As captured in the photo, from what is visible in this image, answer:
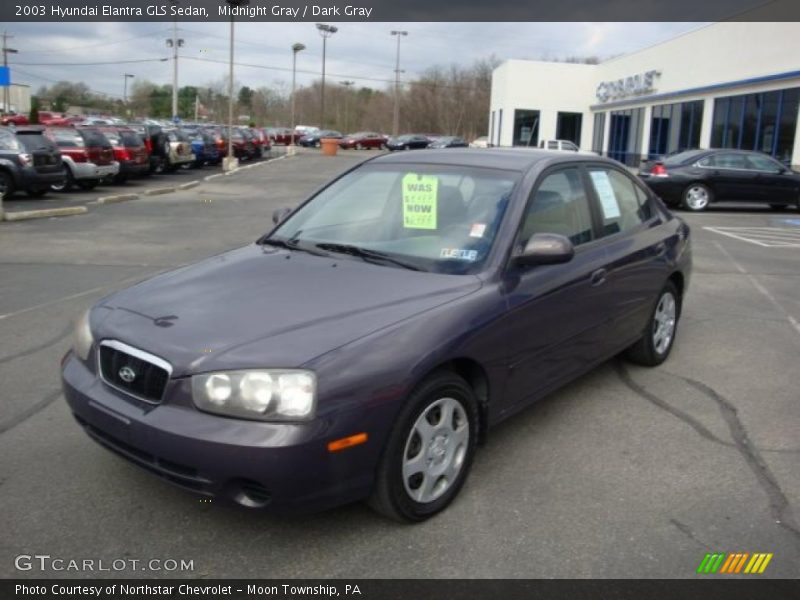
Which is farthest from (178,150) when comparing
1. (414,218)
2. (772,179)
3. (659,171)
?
(414,218)

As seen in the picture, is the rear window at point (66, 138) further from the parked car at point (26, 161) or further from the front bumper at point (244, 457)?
the front bumper at point (244, 457)

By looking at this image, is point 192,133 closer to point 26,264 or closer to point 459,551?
point 26,264

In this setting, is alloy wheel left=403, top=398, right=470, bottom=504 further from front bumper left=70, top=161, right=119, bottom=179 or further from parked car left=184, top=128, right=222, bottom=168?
parked car left=184, top=128, right=222, bottom=168

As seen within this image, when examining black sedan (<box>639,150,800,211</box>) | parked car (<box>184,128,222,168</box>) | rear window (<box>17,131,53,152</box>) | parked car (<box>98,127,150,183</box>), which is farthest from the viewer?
parked car (<box>184,128,222,168</box>)

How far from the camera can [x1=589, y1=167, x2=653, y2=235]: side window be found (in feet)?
15.7

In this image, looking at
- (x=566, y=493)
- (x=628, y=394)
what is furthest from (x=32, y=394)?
(x=628, y=394)

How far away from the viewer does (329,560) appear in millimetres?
2982

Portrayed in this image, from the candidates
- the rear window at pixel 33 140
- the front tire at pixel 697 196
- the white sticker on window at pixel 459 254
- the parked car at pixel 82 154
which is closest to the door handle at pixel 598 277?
the white sticker on window at pixel 459 254

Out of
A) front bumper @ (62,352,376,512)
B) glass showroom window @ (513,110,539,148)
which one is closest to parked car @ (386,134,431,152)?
glass showroom window @ (513,110,539,148)

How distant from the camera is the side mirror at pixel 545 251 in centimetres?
368

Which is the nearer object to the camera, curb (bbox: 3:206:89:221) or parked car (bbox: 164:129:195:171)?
curb (bbox: 3:206:89:221)

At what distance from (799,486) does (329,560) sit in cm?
242

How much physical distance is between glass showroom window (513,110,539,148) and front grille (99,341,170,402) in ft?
155

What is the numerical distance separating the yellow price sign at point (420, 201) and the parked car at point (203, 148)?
1144 inches
